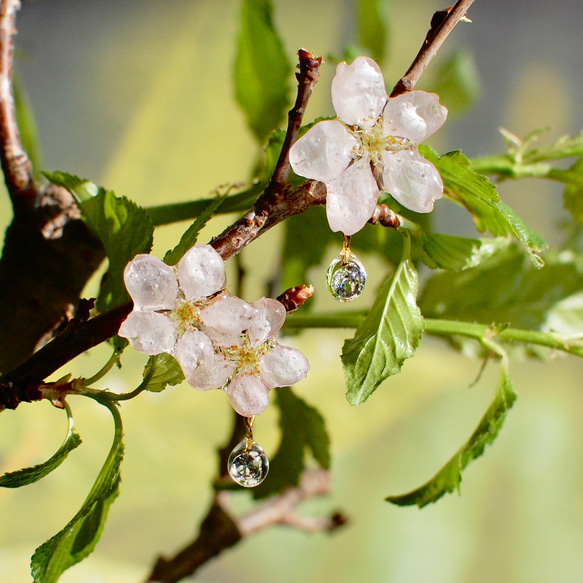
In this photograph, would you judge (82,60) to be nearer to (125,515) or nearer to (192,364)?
A: (125,515)

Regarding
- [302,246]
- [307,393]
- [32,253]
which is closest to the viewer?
[32,253]

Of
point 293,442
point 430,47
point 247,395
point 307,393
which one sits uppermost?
point 430,47

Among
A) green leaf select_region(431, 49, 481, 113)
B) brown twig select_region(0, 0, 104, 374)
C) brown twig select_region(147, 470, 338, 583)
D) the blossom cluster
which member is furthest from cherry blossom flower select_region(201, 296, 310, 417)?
green leaf select_region(431, 49, 481, 113)

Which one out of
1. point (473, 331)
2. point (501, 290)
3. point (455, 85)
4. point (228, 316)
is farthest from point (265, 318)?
point (455, 85)

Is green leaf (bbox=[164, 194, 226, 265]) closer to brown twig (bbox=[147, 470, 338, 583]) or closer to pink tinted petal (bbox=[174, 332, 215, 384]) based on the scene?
pink tinted petal (bbox=[174, 332, 215, 384])

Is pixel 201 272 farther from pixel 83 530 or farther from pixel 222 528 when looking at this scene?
pixel 222 528

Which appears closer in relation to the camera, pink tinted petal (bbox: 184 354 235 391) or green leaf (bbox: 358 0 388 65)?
pink tinted petal (bbox: 184 354 235 391)
